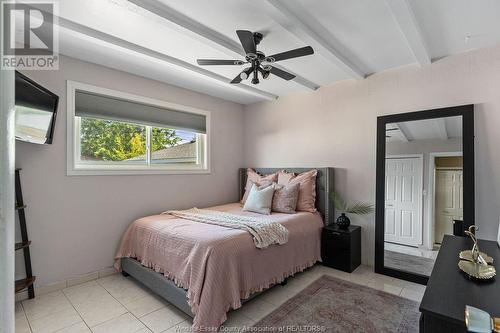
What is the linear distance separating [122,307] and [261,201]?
193cm

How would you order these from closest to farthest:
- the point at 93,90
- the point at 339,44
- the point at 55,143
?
the point at 339,44 → the point at 55,143 → the point at 93,90

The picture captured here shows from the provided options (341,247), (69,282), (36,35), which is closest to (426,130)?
(341,247)

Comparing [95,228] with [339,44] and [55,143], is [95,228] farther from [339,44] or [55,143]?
[339,44]


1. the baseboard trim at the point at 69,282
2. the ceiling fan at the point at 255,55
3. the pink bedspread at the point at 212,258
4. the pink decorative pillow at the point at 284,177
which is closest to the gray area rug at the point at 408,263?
the pink bedspread at the point at 212,258

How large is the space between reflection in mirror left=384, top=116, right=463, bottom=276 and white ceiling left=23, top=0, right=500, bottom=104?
83cm

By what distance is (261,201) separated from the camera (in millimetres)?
3389

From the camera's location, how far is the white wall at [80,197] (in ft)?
8.38

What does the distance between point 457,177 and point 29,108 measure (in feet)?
13.9

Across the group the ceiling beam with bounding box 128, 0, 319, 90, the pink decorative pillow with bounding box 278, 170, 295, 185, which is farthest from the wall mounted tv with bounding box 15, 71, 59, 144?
the pink decorative pillow with bounding box 278, 170, 295, 185

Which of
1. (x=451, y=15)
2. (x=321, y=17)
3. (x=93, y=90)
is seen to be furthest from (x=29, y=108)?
(x=451, y=15)

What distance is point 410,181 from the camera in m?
2.96

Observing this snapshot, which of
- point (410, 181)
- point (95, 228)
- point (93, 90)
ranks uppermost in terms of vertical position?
point (93, 90)

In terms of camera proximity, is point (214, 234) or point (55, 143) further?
point (55, 143)

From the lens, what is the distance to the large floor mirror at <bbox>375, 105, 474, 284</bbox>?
8.58 feet
